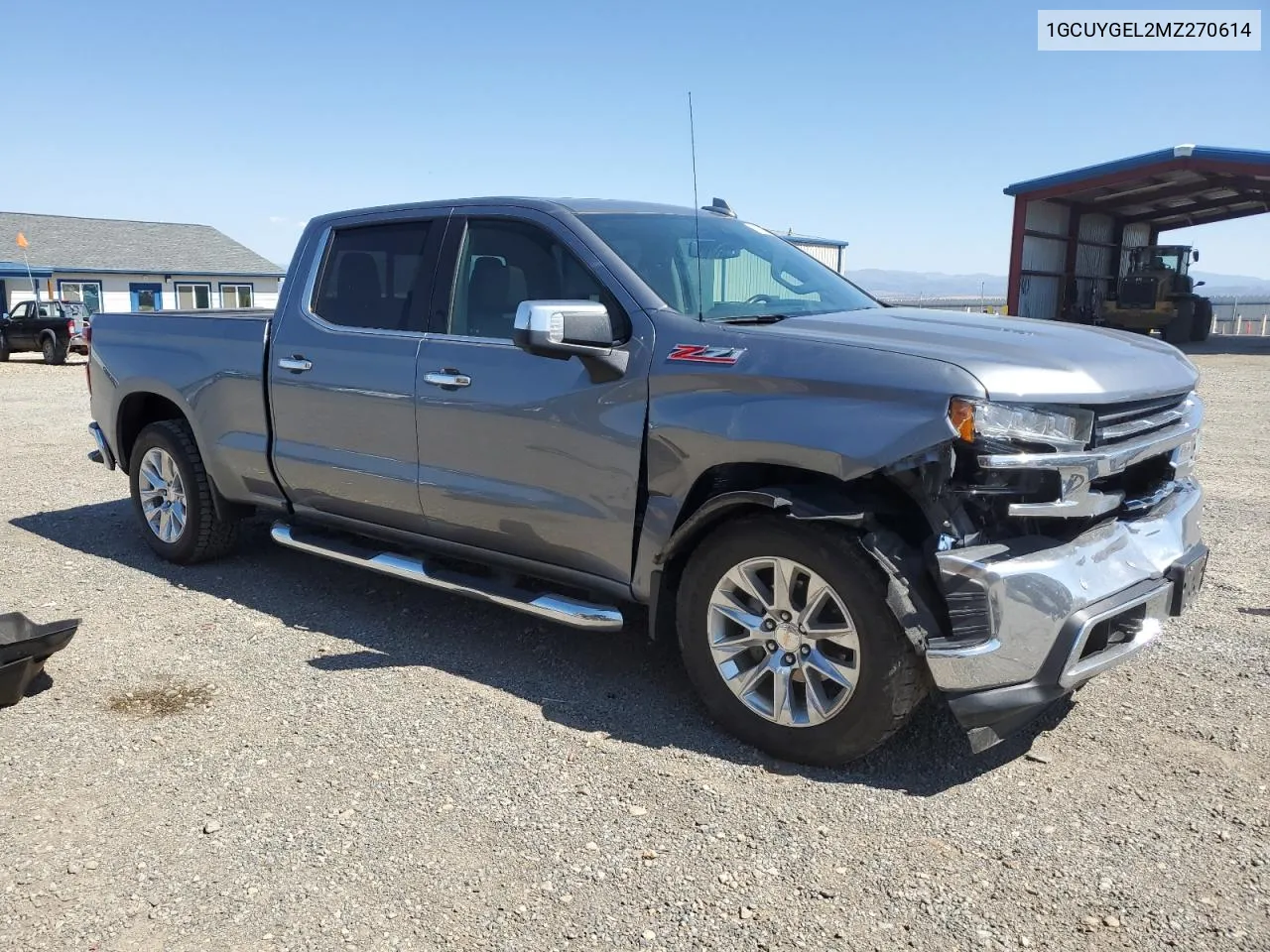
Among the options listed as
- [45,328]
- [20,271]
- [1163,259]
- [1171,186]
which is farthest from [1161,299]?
[20,271]

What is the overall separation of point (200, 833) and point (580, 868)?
1.18 m

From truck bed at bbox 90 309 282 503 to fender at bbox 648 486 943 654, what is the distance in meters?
2.79

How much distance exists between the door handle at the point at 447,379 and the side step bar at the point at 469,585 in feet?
2.72

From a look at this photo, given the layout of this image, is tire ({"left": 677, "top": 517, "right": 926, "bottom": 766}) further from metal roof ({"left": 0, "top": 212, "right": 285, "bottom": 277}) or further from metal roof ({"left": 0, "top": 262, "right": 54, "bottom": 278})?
metal roof ({"left": 0, "top": 212, "right": 285, "bottom": 277})

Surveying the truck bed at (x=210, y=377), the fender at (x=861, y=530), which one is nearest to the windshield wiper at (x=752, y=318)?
the fender at (x=861, y=530)

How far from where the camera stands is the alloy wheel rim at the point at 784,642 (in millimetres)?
3391

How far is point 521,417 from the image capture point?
4.13m

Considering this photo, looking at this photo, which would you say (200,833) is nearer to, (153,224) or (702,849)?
(702,849)

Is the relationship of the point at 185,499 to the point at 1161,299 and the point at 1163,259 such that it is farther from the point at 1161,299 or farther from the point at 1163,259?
the point at 1163,259

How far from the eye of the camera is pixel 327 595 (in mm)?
5535

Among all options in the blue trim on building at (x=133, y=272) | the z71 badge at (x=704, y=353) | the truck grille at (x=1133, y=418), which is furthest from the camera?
the blue trim on building at (x=133, y=272)

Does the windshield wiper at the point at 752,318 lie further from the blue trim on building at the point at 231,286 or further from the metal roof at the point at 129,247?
the blue trim on building at the point at 231,286

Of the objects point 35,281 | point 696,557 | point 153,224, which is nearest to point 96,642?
point 696,557

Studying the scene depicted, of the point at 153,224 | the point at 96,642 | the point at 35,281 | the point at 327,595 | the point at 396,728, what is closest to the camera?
the point at 396,728
